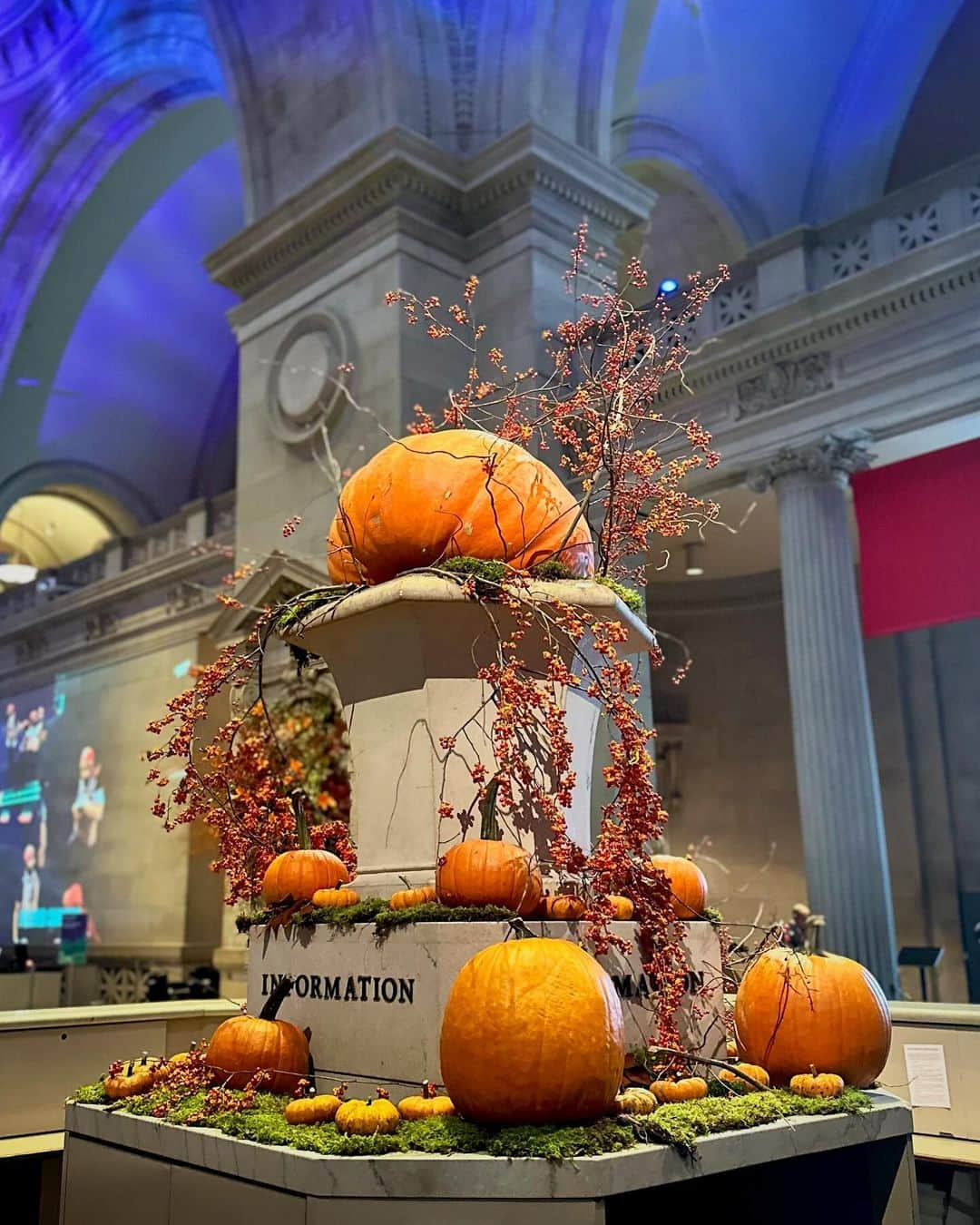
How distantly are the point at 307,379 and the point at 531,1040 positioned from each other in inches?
365

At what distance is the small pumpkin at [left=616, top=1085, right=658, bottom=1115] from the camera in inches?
112

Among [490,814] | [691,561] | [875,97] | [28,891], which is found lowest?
[490,814]

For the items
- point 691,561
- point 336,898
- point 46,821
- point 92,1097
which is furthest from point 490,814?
point 46,821

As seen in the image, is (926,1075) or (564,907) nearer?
(564,907)

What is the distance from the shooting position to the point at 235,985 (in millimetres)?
13469

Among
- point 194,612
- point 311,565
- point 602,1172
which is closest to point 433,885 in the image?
point 602,1172

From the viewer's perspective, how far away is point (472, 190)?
35.0 feet

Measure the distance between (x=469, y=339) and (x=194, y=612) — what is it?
11.9 metres

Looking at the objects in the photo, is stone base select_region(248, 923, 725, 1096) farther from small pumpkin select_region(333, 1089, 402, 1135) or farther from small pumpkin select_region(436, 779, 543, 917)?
small pumpkin select_region(333, 1089, 402, 1135)

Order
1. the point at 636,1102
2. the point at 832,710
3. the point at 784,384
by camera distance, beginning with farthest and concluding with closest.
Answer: the point at 784,384 < the point at 832,710 < the point at 636,1102

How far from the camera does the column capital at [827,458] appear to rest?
12.3 metres

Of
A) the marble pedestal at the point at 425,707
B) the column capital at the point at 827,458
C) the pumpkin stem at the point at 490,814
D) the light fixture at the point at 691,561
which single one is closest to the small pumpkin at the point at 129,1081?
the marble pedestal at the point at 425,707

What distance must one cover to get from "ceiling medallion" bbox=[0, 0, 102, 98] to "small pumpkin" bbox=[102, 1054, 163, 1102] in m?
18.1

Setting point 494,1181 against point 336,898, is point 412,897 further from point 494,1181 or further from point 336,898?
point 494,1181
